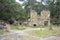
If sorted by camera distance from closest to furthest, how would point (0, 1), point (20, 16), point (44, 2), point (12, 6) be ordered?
point (0, 1)
point (12, 6)
point (20, 16)
point (44, 2)

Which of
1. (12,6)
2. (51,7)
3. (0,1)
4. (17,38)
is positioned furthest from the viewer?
(51,7)

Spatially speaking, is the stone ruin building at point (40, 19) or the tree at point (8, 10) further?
the tree at point (8, 10)

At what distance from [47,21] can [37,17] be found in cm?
113

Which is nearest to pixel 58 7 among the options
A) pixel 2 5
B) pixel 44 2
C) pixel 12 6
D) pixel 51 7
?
pixel 51 7

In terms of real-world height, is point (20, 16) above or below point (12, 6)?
below

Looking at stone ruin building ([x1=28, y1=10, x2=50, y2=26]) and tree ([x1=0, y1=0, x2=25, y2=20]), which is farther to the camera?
tree ([x1=0, y1=0, x2=25, y2=20])

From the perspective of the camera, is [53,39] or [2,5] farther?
[2,5]

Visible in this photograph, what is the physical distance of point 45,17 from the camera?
55.7ft

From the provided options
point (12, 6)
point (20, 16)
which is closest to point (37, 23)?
point (12, 6)

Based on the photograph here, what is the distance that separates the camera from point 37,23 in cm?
1703

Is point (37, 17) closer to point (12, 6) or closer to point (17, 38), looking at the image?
point (12, 6)

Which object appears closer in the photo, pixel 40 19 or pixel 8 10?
pixel 40 19

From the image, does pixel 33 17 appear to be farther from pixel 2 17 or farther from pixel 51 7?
pixel 51 7

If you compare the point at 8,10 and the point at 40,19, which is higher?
the point at 8,10
